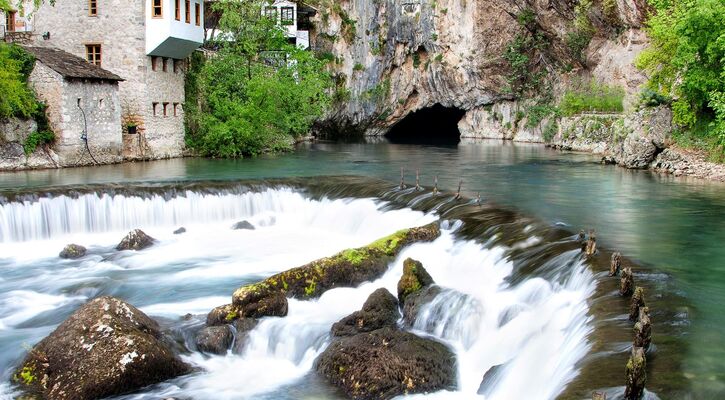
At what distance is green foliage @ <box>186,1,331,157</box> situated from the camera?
33.8 m

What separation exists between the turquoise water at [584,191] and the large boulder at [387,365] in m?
2.82

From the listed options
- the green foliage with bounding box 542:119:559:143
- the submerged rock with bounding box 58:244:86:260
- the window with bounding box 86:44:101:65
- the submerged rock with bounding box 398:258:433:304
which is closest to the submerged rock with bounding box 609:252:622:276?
the submerged rock with bounding box 398:258:433:304

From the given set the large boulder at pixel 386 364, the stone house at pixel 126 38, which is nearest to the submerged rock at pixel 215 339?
the large boulder at pixel 386 364

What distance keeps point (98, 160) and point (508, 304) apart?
72.3 ft

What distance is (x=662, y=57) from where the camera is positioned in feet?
85.1

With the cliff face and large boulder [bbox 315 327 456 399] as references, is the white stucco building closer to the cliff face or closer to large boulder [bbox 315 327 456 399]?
the cliff face

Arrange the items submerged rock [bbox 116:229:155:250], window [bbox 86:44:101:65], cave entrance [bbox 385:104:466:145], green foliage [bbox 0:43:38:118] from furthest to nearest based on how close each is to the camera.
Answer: cave entrance [bbox 385:104:466:145], window [bbox 86:44:101:65], green foliage [bbox 0:43:38:118], submerged rock [bbox 116:229:155:250]

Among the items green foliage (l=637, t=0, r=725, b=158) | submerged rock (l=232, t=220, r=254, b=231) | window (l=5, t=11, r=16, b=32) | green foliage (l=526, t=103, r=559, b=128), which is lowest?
submerged rock (l=232, t=220, r=254, b=231)

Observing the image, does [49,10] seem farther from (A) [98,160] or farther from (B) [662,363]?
(B) [662,363]

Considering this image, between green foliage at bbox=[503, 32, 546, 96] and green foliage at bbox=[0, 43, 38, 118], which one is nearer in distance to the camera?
green foliage at bbox=[0, 43, 38, 118]

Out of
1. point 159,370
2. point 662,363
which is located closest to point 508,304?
point 662,363

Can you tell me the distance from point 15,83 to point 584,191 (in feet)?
65.5

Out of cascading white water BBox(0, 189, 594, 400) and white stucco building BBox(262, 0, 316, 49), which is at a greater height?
white stucco building BBox(262, 0, 316, 49)

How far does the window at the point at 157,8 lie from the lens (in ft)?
101
